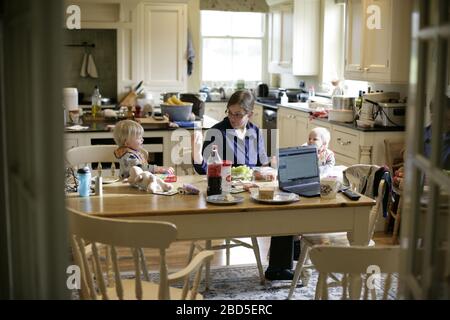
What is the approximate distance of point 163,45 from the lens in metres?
8.20

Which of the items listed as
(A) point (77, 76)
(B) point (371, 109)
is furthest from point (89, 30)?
(B) point (371, 109)

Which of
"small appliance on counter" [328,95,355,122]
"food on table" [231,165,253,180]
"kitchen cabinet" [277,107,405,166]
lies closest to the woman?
"food on table" [231,165,253,180]

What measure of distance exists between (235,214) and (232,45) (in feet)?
21.8

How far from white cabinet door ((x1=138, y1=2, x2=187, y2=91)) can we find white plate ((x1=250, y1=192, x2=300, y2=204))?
17.1 ft

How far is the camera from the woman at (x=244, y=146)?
401cm

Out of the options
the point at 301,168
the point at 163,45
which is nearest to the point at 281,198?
the point at 301,168

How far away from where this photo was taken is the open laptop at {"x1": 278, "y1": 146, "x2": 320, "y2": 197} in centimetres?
328

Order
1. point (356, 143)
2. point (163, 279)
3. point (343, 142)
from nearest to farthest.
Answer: point (163, 279), point (356, 143), point (343, 142)

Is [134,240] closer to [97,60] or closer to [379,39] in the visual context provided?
[379,39]

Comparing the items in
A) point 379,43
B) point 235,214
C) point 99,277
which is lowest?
point 99,277

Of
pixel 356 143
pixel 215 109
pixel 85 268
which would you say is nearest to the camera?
pixel 85 268

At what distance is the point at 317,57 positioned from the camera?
7.82 meters
